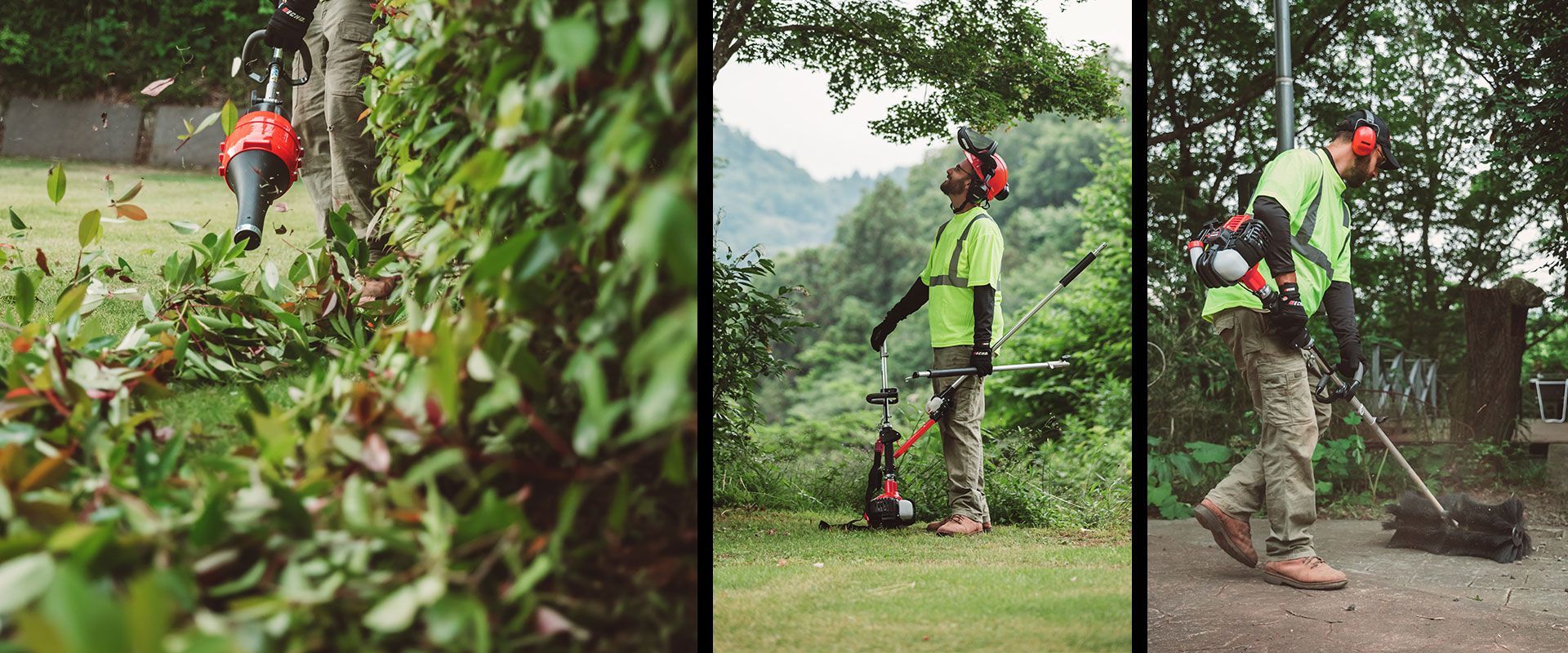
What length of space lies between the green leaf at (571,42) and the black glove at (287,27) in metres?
2.01

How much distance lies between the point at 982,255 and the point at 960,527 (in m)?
0.90

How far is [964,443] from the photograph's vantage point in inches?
137

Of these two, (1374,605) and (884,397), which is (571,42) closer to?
(884,397)

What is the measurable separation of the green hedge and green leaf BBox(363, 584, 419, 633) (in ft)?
8.90

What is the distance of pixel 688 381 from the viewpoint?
115cm

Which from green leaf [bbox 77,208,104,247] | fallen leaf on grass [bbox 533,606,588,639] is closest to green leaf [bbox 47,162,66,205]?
green leaf [bbox 77,208,104,247]

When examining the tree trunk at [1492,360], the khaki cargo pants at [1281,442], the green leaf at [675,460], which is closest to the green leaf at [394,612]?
the green leaf at [675,460]

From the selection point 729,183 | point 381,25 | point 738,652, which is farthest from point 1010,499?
point 729,183

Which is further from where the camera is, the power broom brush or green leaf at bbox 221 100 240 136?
the power broom brush

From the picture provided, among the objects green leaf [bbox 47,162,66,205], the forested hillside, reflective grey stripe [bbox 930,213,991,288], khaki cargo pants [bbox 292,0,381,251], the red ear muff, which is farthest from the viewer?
the forested hillside

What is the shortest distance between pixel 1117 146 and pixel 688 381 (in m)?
5.17

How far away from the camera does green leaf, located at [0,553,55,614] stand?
991mm

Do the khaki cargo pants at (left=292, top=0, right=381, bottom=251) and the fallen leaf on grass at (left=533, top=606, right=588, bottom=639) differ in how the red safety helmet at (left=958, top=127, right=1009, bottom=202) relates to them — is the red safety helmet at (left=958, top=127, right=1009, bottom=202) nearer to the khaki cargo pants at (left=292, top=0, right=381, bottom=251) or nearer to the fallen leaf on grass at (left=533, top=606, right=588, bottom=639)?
the khaki cargo pants at (left=292, top=0, right=381, bottom=251)

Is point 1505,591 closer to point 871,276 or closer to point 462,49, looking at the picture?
point 462,49
